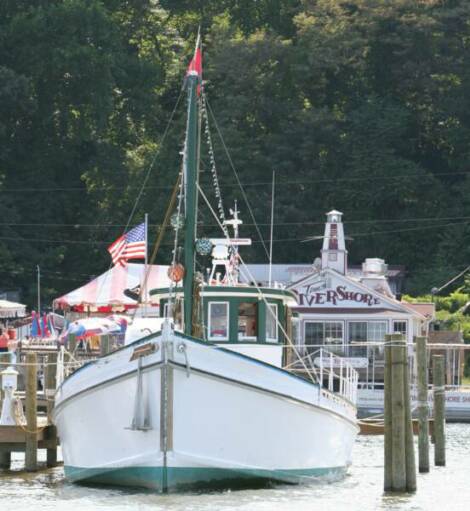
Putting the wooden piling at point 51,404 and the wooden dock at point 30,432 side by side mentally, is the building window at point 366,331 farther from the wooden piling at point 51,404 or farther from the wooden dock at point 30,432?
the wooden dock at point 30,432

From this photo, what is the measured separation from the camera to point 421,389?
120ft

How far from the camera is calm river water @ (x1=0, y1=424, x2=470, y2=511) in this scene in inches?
1251

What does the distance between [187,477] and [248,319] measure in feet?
15.1

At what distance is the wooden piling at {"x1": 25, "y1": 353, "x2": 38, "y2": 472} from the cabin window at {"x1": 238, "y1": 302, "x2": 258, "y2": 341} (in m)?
4.35

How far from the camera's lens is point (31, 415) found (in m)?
36.8

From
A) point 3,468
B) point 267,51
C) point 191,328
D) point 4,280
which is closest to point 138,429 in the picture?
point 191,328

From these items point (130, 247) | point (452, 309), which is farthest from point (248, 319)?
point (452, 309)

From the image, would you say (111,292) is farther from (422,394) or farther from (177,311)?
(422,394)

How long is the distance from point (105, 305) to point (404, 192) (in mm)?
27339

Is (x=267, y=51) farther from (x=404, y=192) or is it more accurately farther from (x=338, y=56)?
(x=404, y=192)

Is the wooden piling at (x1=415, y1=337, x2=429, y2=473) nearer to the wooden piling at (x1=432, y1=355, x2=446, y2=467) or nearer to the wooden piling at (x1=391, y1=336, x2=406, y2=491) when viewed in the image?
the wooden piling at (x1=432, y1=355, x2=446, y2=467)

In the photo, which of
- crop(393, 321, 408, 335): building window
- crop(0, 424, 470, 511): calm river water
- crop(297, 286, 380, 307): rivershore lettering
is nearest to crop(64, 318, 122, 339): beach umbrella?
crop(0, 424, 470, 511): calm river water

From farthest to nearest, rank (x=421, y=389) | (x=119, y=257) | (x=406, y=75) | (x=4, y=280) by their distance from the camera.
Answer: (x=406, y=75) → (x=4, y=280) → (x=119, y=257) → (x=421, y=389)

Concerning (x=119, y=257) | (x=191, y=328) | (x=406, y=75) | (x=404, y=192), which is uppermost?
(x=406, y=75)
